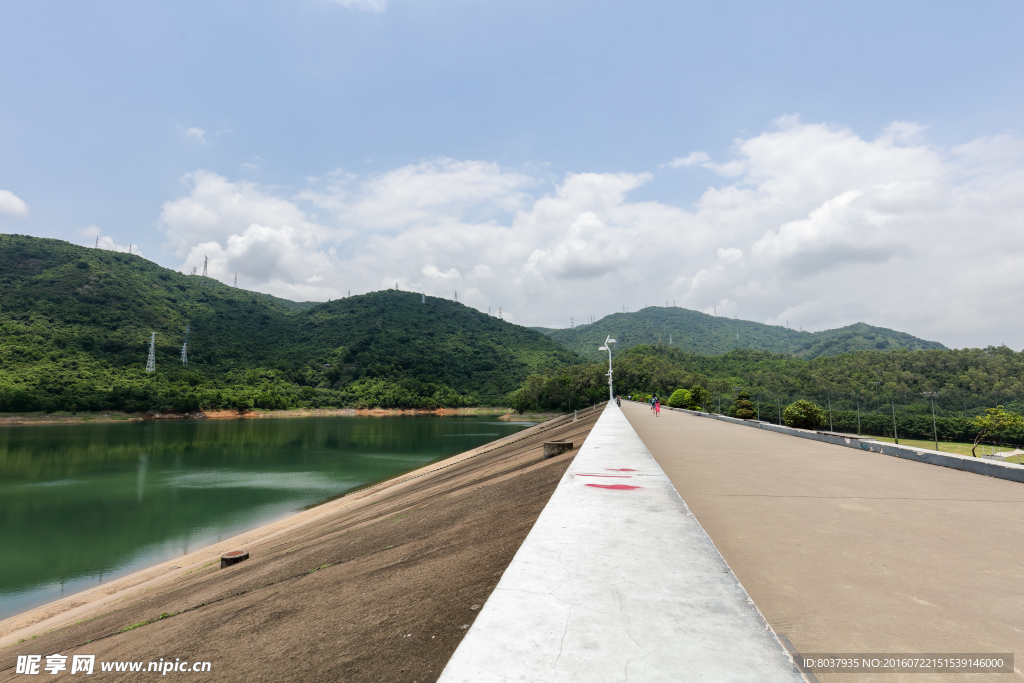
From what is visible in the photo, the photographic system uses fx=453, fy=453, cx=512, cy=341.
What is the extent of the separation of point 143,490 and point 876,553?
38391 mm

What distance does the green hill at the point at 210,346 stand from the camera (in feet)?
287

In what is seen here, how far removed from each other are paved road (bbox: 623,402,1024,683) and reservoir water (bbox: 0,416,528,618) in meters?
20.5

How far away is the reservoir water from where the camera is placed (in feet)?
57.9

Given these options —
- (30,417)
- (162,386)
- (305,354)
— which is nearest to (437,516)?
(30,417)

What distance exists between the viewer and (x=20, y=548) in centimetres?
1883

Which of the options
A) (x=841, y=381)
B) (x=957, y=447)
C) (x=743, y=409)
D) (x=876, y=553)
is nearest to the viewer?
(x=876, y=553)

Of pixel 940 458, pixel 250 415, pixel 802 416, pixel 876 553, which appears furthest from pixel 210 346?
pixel 876 553

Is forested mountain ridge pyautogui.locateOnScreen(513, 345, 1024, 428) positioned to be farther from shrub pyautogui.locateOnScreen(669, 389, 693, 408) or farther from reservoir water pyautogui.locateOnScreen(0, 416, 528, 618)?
reservoir water pyautogui.locateOnScreen(0, 416, 528, 618)

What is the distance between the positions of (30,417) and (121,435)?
27411mm

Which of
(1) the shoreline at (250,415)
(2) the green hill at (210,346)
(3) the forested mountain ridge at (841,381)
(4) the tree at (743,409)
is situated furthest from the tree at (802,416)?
(2) the green hill at (210,346)

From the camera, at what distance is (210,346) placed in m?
126

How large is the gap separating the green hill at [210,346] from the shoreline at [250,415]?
63.4 inches

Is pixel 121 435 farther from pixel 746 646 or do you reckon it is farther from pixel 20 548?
pixel 746 646

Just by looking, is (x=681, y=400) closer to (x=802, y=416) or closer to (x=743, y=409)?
(x=743, y=409)
